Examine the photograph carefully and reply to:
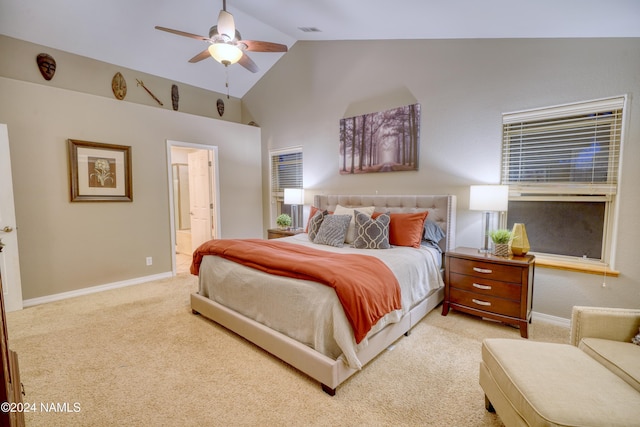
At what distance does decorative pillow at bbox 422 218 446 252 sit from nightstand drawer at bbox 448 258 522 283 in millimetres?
353

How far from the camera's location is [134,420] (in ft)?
5.49

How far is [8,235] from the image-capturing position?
3.11m

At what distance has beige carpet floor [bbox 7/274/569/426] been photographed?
1703 millimetres

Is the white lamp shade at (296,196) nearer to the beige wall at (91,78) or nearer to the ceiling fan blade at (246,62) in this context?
the ceiling fan blade at (246,62)

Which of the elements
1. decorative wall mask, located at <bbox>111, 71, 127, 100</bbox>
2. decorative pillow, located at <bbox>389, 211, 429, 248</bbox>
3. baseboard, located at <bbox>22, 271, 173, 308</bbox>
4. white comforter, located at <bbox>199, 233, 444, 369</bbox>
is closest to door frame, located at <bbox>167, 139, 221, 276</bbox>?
baseboard, located at <bbox>22, 271, 173, 308</bbox>

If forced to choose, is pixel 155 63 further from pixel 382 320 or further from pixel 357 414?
pixel 357 414

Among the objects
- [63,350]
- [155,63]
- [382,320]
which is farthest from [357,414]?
[155,63]

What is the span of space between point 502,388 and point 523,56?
9.97 feet

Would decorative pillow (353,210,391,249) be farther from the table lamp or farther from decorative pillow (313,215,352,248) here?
the table lamp

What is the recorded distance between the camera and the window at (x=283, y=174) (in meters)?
5.16

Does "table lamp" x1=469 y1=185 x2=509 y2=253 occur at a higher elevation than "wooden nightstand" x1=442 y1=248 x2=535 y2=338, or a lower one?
higher

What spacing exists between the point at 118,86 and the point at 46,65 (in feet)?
2.56

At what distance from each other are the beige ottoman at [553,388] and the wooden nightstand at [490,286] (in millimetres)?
1038

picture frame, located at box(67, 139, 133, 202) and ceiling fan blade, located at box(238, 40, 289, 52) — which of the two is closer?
ceiling fan blade, located at box(238, 40, 289, 52)
